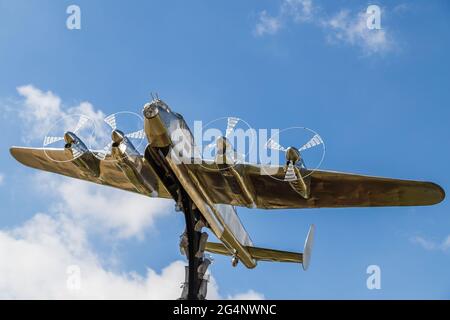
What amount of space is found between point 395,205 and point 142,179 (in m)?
10.1

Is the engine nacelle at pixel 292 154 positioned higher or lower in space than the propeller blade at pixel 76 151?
lower

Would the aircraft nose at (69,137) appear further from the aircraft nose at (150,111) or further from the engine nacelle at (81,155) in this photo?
the aircraft nose at (150,111)

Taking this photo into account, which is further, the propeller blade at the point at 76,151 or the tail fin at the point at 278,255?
the tail fin at the point at 278,255

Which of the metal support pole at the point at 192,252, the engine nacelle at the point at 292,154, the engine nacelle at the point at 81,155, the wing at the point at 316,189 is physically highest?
the engine nacelle at the point at 81,155

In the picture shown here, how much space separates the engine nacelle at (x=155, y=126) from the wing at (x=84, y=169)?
2668 mm

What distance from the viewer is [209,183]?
70.6ft

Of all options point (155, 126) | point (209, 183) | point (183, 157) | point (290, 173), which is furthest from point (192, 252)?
point (155, 126)

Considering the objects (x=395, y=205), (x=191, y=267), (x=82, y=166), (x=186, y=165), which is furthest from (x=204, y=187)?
(x=395, y=205)

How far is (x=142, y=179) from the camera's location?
2192 centimetres

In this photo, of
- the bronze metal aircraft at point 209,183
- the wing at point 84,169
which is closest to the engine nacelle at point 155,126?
the bronze metal aircraft at point 209,183

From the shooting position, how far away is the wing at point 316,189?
20.3 m

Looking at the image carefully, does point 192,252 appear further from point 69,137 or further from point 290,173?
point 69,137

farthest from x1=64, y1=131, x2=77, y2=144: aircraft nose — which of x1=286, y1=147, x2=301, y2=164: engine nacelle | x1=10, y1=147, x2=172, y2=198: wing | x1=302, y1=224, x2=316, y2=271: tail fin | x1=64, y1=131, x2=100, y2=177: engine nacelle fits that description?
x1=302, y1=224, x2=316, y2=271: tail fin
